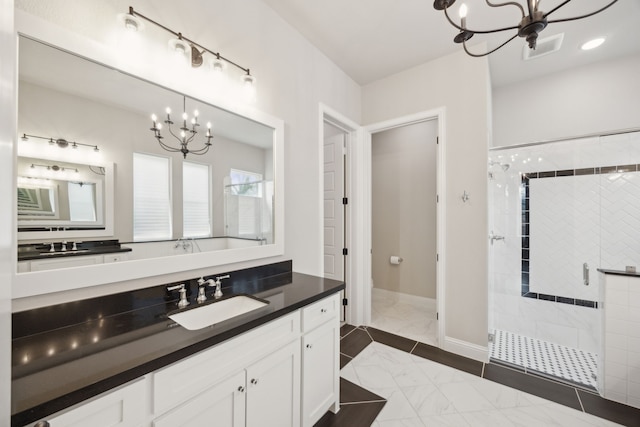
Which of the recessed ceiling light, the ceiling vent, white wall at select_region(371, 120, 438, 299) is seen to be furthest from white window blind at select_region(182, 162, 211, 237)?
the recessed ceiling light

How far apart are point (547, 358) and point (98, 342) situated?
3.40 meters

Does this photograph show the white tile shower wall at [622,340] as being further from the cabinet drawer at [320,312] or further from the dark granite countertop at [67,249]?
the dark granite countertop at [67,249]

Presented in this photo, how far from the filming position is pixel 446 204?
2557 millimetres

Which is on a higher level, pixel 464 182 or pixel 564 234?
pixel 464 182

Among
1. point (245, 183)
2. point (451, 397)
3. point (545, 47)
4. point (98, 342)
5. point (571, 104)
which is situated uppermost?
point (545, 47)

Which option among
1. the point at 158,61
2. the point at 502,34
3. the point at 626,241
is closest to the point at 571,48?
the point at 502,34

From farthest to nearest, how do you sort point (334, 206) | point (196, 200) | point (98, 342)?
1. point (334, 206)
2. point (196, 200)
3. point (98, 342)

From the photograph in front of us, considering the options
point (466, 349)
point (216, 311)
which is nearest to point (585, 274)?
point (466, 349)

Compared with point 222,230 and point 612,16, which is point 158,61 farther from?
point 612,16

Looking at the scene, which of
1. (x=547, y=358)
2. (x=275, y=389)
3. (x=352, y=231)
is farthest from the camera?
(x=352, y=231)

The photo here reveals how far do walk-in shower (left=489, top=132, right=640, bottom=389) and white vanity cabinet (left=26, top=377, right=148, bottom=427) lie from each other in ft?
9.34

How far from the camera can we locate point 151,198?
1.34 m

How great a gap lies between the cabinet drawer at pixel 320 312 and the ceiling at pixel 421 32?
2.21m

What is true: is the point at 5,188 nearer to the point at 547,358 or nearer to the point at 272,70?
the point at 272,70
